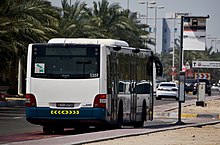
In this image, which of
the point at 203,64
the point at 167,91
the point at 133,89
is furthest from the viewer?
the point at 203,64

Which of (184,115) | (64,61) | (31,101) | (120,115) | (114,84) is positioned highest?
(64,61)

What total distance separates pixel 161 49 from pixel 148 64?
14781 cm

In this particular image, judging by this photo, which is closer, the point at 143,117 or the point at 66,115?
the point at 66,115

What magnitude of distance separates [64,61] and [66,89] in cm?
90

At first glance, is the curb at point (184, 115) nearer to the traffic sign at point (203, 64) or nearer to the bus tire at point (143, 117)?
the bus tire at point (143, 117)

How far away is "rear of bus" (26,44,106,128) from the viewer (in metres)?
23.1

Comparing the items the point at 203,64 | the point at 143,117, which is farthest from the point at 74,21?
the point at 143,117

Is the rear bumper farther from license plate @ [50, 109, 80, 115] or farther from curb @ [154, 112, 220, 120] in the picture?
curb @ [154, 112, 220, 120]

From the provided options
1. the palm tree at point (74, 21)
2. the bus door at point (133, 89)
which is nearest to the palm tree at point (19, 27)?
the palm tree at point (74, 21)

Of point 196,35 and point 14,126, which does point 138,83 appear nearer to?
point 14,126

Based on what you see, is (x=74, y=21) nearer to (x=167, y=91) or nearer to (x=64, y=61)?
(x=167, y=91)

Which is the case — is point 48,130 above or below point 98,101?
below

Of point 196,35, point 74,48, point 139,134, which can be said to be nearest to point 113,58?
point 74,48

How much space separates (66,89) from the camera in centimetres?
2306
